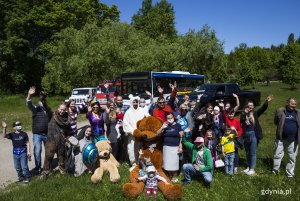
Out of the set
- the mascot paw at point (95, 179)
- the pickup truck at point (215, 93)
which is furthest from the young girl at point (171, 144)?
the pickup truck at point (215, 93)

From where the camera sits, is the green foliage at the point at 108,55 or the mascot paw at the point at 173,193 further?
the green foliage at the point at 108,55

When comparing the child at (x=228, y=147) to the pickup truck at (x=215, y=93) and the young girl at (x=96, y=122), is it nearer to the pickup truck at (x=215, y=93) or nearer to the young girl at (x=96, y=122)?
the young girl at (x=96, y=122)

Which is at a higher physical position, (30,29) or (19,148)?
(30,29)

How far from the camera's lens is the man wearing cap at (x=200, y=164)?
7258mm

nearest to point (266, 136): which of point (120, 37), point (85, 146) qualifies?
point (85, 146)

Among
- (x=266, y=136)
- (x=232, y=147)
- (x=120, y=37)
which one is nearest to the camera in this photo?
(x=232, y=147)

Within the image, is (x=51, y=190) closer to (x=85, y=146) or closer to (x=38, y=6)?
(x=85, y=146)

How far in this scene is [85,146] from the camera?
799cm

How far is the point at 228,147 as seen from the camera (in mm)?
7895

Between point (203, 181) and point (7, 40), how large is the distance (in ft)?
125

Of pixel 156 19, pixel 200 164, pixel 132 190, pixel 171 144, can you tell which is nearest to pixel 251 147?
pixel 200 164

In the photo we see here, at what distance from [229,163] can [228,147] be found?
44 centimetres

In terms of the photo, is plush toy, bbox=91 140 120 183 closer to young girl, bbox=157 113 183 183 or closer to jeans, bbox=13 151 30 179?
young girl, bbox=157 113 183 183

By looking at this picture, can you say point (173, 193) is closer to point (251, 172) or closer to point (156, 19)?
point (251, 172)
